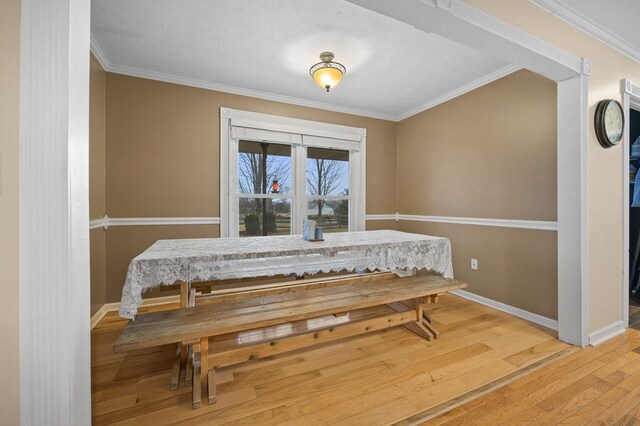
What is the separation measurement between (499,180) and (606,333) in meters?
1.59

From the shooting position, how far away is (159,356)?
2.06m

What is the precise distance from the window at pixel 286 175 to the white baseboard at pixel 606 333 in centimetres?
257

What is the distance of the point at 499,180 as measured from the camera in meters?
2.96

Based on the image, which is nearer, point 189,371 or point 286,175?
Result: point 189,371

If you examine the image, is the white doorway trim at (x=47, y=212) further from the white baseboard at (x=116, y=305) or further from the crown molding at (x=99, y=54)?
the crown molding at (x=99, y=54)

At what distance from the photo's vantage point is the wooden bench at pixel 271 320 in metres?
1.54

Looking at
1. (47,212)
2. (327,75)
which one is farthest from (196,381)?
(327,75)

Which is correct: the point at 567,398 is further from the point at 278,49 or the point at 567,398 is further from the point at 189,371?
the point at 278,49

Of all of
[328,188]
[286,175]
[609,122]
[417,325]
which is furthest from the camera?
[328,188]

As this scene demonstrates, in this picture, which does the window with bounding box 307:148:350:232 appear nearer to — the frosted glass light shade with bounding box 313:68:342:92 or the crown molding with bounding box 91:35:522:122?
the crown molding with bounding box 91:35:522:122

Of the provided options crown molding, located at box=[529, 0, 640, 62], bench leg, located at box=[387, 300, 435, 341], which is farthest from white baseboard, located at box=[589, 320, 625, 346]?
crown molding, located at box=[529, 0, 640, 62]

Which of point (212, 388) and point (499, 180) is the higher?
point (499, 180)

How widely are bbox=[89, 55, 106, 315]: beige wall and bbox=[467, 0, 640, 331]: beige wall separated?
3674 mm

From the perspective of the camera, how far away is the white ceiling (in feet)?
6.70
